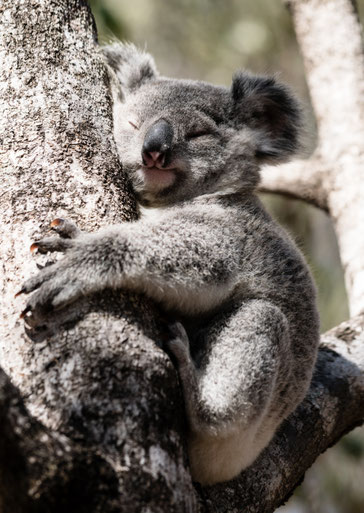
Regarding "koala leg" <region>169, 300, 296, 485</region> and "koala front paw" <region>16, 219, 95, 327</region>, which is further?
"koala leg" <region>169, 300, 296, 485</region>

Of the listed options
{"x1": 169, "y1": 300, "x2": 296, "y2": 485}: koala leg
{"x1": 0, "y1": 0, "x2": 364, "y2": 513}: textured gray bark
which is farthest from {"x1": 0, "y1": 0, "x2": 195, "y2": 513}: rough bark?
→ {"x1": 169, "y1": 300, "x2": 296, "y2": 485}: koala leg

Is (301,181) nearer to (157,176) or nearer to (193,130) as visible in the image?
(193,130)

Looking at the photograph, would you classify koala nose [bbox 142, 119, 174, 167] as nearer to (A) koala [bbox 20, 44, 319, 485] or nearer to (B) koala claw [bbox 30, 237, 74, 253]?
(A) koala [bbox 20, 44, 319, 485]

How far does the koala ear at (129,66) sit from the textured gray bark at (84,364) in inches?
26.8

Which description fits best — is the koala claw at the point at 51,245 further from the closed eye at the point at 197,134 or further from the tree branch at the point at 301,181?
the tree branch at the point at 301,181

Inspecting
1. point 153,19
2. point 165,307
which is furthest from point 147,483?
point 153,19

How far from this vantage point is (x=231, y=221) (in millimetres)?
3064

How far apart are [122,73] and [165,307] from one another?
1.86 meters

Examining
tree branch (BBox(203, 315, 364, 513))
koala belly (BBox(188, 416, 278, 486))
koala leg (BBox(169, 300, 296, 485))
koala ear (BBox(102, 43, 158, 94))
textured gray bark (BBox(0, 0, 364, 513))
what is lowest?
tree branch (BBox(203, 315, 364, 513))

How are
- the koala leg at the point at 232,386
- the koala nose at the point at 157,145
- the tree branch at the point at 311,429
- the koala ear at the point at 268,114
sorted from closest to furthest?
the koala leg at the point at 232,386, the tree branch at the point at 311,429, the koala nose at the point at 157,145, the koala ear at the point at 268,114

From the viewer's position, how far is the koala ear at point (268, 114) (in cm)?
366

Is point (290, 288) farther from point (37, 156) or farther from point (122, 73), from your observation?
point (122, 73)

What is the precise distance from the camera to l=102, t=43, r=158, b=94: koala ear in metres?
3.88

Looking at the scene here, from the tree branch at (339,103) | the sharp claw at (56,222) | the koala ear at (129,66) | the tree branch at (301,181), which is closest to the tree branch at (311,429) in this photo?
the tree branch at (339,103)
